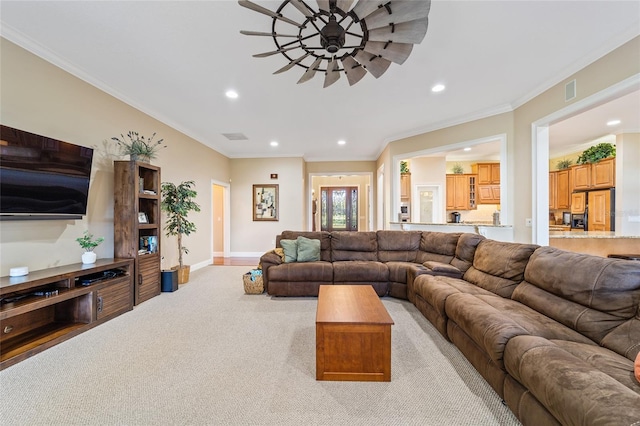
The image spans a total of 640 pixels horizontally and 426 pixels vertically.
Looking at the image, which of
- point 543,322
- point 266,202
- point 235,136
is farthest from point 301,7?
point 266,202

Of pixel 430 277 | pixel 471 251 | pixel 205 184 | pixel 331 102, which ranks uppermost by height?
pixel 331 102

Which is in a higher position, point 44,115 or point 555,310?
point 44,115

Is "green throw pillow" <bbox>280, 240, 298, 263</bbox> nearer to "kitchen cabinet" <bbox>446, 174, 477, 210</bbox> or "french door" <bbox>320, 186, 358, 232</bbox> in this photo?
"kitchen cabinet" <bbox>446, 174, 477, 210</bbox>

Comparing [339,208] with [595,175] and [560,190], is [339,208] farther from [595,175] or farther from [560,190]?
[595,175]

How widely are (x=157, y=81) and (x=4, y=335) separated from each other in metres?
3.06

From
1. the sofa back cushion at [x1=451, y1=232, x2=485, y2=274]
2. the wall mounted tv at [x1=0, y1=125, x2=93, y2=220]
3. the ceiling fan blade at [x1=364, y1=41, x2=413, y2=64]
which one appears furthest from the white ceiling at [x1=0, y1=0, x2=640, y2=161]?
the sofa back cushion at [x1=451, y1=232, x2=485, y2=274]

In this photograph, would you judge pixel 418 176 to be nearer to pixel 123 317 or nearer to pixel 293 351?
pixel 293 351

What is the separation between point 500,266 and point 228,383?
2761mm

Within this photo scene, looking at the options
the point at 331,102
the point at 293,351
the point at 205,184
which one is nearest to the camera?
the point at 293,351

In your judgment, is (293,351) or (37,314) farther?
(37,314)

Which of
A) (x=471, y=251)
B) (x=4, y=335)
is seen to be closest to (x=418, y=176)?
(x=471, y=251)

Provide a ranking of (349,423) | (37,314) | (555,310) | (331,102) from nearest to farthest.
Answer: (349,423) → (555,310) → (37,314) → (331,102)

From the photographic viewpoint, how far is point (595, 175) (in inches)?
213

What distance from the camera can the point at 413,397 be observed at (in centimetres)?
172
